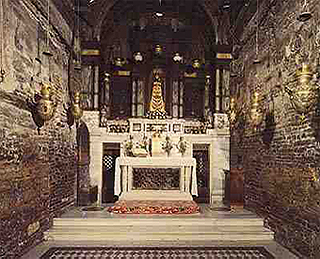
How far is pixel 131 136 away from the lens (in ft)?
39.0

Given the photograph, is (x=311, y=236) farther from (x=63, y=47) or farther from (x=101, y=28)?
(x=101, y=28)

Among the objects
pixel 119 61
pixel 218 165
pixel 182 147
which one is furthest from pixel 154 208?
pixel 119 61

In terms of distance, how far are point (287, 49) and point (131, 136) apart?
6338 millimetres

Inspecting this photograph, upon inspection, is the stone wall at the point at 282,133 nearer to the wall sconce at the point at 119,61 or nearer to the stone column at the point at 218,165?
the stone column at the point at 218,165

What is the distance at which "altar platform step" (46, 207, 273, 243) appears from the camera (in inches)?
297

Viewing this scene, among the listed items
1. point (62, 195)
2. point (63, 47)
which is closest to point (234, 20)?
point (63, 47)

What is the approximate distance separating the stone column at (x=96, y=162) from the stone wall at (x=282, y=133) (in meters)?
4.99

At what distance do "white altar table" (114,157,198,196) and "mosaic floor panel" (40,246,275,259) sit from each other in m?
3.53

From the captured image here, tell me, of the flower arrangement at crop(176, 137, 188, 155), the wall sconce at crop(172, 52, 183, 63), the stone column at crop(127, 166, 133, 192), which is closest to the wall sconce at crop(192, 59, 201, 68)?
the wall sconce at crop(172, 52, 183, 63)

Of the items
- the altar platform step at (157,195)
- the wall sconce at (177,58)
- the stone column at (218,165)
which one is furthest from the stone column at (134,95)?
the altar platform step at (157,195)

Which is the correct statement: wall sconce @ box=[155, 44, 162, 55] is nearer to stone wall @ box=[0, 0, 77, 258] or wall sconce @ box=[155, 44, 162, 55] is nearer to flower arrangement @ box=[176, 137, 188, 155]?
flower arrangement @ box=[176, 137, 188, 155]

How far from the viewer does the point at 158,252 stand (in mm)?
6629

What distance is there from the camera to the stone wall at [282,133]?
596cm

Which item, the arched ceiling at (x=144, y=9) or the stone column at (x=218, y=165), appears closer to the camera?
the stone column at (x=218, y=165)
